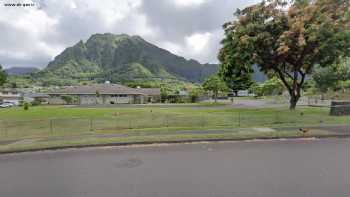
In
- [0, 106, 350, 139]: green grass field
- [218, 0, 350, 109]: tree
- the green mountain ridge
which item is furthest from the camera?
the green mountain ridge

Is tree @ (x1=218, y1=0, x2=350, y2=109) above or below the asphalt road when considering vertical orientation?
above

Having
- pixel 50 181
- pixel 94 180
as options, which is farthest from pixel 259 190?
pixel 50 181

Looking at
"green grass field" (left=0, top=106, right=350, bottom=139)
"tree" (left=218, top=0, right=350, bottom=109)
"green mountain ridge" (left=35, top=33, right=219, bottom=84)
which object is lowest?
"green grass field" (left=0, top=106, right=350, bottom=139)

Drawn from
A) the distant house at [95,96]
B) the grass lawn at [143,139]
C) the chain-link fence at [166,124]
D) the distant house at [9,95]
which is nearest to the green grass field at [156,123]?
the chain-link fence at [166,124]

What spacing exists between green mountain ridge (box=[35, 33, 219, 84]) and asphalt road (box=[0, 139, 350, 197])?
412ft

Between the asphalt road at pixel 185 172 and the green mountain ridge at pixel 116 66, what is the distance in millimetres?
125690

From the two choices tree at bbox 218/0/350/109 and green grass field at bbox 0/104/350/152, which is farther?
tree at bbox 218/0/350/109

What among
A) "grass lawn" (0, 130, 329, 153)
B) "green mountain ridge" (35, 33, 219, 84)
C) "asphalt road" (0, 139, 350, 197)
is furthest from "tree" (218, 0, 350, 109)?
"green mountain ridge" (35, 33, 219, 84)

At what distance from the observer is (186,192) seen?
4.37 metres

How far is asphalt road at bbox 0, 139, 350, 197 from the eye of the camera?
14.7 ft

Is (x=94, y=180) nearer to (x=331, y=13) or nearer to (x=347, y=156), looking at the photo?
(x=347, y=156)

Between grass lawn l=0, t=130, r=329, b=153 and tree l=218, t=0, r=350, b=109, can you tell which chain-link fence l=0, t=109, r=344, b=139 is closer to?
grass lawn l=0, t=130, r=329, b=153

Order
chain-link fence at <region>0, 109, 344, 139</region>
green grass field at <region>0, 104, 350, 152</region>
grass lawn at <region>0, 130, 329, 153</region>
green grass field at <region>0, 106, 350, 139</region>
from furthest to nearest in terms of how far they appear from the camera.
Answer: green grass field at <region>0, 106, 350, 139</region> < chain-link fence at <region>0, 109, 344, 139</region> < green grass field at <region>0, 104, 350, 152</region> < grass lawn at <region>0, 130, 329, 153</region>

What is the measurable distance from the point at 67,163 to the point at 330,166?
7.03m
